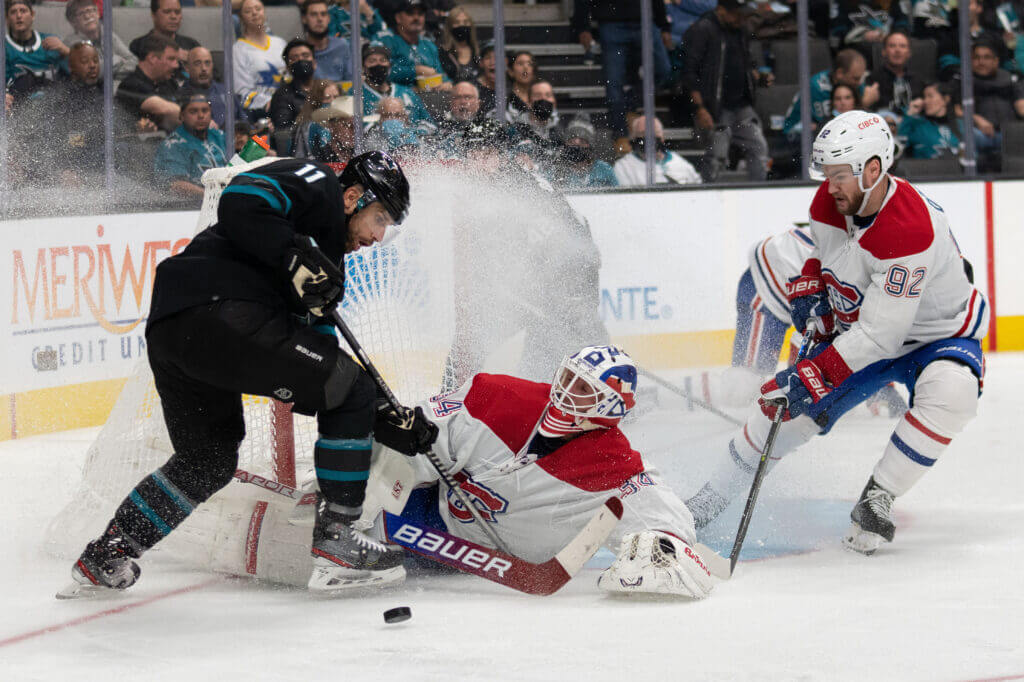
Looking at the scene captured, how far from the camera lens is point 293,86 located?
228 inches

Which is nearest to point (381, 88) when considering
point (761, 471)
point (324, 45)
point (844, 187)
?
point (324, 45)

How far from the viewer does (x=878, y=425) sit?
16.5 ft

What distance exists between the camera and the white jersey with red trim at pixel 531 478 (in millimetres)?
2764

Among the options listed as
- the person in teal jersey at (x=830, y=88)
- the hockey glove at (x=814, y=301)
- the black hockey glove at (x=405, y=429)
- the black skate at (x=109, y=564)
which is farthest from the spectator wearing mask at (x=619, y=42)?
the black skate at (x=109, y=564)

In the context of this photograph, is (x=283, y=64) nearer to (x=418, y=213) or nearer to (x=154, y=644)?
(x=418, y=213)

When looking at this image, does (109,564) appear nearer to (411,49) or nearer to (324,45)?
(324,45)

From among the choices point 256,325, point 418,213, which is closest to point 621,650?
point 256,325

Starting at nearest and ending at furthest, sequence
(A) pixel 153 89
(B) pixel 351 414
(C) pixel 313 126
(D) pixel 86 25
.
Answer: (B) pixel 351 414, (D) pixel 86 25, (A) pixel 153 89, (C) pixel 313 126

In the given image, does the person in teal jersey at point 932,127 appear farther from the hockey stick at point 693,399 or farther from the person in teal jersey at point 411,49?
the person in teal jersey at point 411,49

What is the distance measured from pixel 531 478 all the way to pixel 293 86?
3454 millimetres

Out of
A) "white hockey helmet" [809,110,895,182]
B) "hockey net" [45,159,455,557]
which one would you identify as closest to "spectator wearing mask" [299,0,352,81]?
"hockey net" [45,159,455,557]

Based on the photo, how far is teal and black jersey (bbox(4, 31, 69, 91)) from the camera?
5.14 m

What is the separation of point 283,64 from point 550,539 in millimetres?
3576

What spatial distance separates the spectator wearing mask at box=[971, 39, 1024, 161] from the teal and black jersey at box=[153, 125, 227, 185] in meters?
3.79
